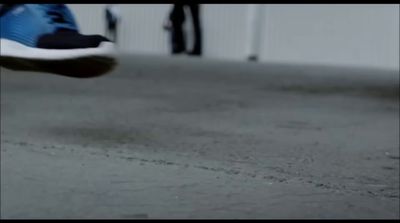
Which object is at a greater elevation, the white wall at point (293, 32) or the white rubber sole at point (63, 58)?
the white rubber sole at point (63, 58)

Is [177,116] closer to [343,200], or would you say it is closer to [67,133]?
[67,133]

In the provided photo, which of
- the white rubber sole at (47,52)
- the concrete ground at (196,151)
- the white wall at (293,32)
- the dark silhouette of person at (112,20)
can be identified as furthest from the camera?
the dark silhouette of person at (112,20)

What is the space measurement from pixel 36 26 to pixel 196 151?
7.71 feet

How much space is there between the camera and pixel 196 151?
472 cm

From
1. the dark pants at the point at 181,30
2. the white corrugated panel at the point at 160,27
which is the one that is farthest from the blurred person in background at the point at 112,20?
the dark pants at the point at 181,30

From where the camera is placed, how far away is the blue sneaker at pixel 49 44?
2365 mm

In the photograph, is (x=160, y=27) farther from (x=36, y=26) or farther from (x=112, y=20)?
(x=36, y=26)

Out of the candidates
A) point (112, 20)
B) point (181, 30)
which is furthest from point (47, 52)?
point (112, 20)

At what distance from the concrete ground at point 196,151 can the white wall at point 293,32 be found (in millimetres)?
5388

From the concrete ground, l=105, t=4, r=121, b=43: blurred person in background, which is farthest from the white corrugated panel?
the concrete ground

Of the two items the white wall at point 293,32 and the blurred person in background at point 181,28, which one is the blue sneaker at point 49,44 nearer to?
the white wall at point 293,32

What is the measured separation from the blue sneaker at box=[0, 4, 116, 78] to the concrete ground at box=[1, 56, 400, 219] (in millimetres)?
971

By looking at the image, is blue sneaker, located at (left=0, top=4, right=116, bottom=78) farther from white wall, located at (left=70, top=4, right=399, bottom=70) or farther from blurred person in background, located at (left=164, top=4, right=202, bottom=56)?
blurred person in background, located at (left=164, top=4, right=202, bottom=56)

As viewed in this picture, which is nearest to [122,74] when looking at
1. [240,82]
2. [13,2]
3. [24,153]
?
[240,82]
